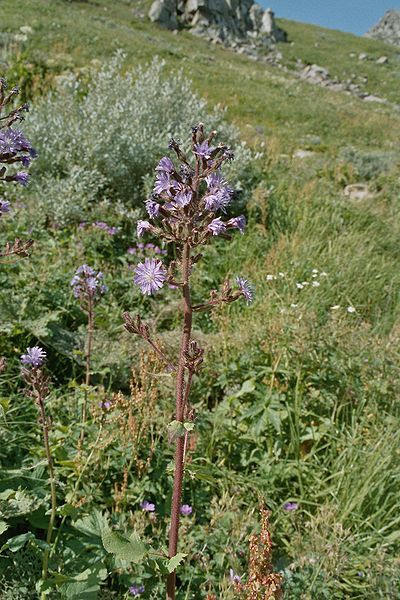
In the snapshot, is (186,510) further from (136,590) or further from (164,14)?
(164,14)

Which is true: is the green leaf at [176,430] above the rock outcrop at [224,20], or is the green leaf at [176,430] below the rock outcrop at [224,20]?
below

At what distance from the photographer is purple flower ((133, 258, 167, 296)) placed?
146 cm

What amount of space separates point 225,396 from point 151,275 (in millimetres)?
1825

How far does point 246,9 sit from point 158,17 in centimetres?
2183

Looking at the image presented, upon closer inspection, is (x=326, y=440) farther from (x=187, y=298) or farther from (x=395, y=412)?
(x=187, y=298)

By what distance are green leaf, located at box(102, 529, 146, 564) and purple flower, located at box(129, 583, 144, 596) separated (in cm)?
69

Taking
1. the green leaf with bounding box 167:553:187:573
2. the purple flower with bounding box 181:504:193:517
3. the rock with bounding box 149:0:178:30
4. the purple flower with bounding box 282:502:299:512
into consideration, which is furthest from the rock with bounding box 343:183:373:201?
the rock with bounding box 149:0:178:30

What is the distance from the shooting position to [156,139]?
5.77 meters

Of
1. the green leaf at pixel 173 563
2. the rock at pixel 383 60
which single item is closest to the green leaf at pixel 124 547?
the green leaf at pixel 173 563

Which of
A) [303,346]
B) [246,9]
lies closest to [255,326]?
[303,346]

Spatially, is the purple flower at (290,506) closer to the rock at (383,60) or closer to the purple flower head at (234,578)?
the purple flower head at (234,578)

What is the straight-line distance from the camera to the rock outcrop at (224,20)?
140ft

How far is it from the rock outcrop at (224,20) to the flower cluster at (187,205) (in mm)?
44382

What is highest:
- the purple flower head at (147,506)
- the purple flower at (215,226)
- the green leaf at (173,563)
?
the purple flower at (215,226)
